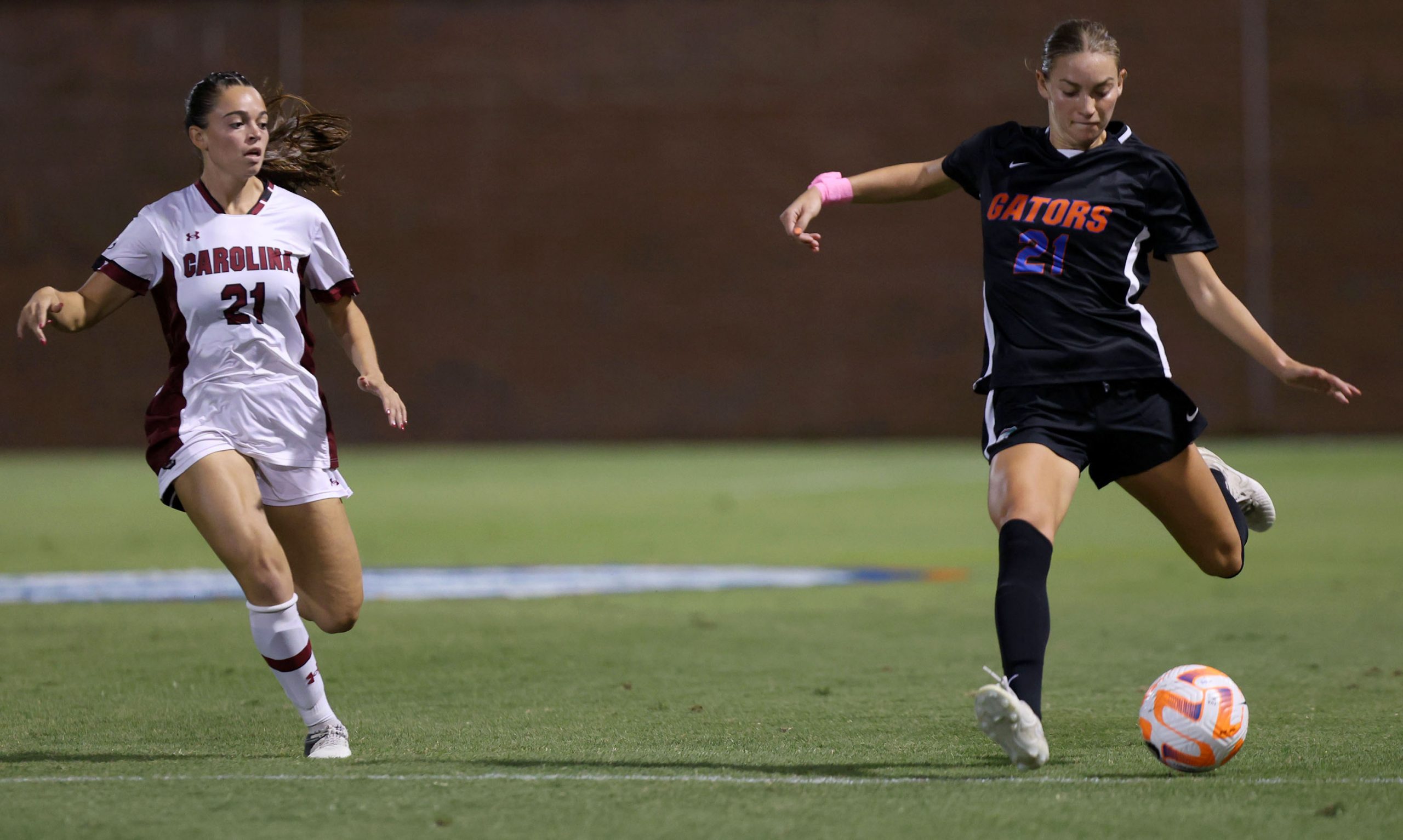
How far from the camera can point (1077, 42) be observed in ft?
16.0

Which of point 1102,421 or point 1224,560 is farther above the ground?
point 1102,421

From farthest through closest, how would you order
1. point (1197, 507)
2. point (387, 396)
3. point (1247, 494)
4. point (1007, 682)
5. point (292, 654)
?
point (1247, 494) < point (387, 396) < point (1197, 507) < point (292, 654) < point (1007, 682)

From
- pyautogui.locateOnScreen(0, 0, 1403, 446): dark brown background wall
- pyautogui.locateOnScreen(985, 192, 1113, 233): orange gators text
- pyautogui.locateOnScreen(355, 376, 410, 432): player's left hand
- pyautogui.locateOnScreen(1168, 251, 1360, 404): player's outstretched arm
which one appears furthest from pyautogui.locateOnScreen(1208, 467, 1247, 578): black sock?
pyautogui.locateOnScreen(0, 0, 1403, 446): dark brown background wall

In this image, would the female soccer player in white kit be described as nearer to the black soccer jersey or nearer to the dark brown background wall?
the black soccer jersey

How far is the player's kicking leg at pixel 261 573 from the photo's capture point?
4.96 metres

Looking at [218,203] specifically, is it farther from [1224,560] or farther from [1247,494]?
[1247,494]

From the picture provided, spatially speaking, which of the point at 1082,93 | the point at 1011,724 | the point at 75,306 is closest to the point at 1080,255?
the point at 1082,93

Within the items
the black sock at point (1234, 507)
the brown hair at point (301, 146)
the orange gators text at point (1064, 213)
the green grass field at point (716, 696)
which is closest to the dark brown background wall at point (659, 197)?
the green grass field at point (716, 696)

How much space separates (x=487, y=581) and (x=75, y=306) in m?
5.28

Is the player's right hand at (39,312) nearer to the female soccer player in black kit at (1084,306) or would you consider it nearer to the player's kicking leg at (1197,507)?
the female soccer player in black kit at (1084,306)

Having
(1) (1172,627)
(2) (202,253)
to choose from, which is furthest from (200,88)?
(1) (1172,627)

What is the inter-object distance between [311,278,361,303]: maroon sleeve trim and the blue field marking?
4051 millimetres

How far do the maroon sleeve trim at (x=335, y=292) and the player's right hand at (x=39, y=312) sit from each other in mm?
878

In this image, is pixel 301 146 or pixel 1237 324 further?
pixel 301 146
